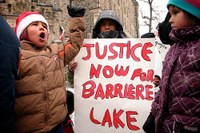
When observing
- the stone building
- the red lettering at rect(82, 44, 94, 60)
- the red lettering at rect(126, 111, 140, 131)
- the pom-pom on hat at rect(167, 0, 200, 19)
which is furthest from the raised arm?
the stone building

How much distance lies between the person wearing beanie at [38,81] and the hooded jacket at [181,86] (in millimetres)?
854

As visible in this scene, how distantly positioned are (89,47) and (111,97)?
597 mm

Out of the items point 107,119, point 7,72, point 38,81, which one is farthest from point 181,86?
point 107,119

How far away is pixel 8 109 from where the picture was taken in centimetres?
151

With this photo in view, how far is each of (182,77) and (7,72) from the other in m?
0.98

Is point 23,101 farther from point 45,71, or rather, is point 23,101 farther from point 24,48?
point 24,48

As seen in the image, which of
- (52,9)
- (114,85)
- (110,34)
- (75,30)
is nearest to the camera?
(75,30)

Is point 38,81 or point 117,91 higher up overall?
point 38,81

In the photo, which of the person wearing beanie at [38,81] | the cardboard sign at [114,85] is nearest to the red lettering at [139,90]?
the cardboard sign at [114,85]

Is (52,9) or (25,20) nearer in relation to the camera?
(25,20)

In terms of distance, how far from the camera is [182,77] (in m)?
1.65

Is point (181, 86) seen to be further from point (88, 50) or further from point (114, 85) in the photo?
point (88, 50)

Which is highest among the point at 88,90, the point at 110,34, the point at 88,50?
the point at 110,34

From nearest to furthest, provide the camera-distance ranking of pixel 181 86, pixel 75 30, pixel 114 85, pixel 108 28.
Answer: pixel 181 86 < pixel 75 30 < pixel 114 85 < pixel 108 28
